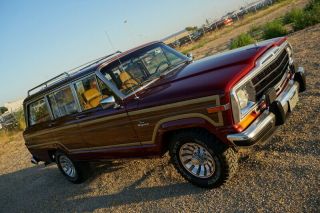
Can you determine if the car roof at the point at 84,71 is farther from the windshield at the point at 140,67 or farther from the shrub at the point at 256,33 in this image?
the shrub at the point at 256,33

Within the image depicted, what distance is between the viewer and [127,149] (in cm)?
570

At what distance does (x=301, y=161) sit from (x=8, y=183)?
25.7 ft

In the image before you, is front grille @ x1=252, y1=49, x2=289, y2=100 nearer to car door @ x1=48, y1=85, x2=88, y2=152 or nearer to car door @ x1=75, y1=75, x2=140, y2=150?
car door @ x1=75, y1=75, x2=140, y2=150

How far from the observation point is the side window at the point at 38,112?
738cm

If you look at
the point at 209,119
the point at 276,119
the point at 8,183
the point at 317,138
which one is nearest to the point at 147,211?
the point at 209,119

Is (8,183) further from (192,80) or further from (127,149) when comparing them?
(192,80)

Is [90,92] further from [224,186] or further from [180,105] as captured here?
[224,186]

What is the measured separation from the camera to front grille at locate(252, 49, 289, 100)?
456 cm

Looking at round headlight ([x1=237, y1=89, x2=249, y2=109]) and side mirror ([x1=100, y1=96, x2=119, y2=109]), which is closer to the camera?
round headlight ([x1=237, y1=89, x2=249, y2=109])

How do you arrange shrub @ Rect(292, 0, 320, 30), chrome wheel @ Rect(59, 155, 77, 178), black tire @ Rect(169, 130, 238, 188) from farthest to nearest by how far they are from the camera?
shrub @ Rect(292, 0, 320, 30)
chrome wheel @ Rect(59, 155, 77, 178)
black tire @ Rect(169, 130, 238, 188)

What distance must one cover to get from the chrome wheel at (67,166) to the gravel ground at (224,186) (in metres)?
0.27

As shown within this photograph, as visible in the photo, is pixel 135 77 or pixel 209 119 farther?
pixel 135 77

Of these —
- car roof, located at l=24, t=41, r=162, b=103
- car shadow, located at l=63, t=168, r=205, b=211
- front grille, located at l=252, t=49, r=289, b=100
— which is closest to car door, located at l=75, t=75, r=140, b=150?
car roof, located at l=24, t=41, r=162, b=103

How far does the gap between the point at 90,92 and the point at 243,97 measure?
2766 millimetres
